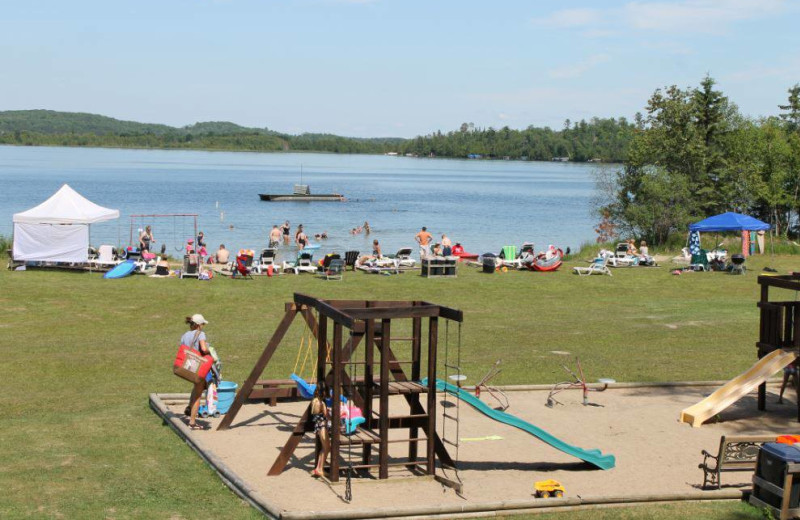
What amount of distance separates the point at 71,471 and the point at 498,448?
5569 millimetres

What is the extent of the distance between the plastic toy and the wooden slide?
13.5ft

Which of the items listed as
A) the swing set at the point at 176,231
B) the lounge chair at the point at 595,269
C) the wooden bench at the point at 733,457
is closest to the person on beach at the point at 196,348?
the wooden bench at the point at 733,457

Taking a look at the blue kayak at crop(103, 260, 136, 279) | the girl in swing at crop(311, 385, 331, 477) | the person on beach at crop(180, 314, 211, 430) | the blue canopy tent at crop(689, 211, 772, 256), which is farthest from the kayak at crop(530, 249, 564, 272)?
the girl in swing at crop(311, 385, 331, 477)

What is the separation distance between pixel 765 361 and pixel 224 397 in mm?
8248

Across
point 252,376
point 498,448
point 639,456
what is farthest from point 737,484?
point 252,376

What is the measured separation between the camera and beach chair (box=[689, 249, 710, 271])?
34219 mm

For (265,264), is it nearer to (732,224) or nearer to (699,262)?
(699,262)

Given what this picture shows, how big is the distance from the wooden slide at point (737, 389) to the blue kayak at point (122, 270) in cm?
2004

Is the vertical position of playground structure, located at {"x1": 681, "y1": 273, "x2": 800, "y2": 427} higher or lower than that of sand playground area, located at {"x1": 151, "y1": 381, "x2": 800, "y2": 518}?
higher

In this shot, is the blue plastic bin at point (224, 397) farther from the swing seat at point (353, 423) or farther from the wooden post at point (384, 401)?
the wooden post at point (384, 401)

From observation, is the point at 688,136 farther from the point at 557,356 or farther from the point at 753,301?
the point at 557,356

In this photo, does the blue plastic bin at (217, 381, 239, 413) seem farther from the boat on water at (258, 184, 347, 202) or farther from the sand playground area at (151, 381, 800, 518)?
the boat on water at (258, 184, 347, 202)

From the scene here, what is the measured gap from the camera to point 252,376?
43.2 feet

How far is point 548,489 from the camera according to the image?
1057cm
